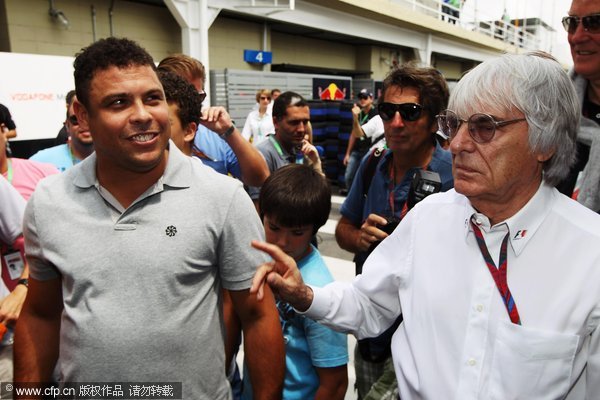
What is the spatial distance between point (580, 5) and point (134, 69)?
185 cm

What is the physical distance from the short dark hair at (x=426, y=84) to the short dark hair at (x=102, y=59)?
126 centimetres

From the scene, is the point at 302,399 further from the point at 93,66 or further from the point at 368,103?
the point at 368,103

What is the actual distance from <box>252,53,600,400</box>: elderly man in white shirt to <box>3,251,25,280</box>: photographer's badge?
1539 millimetres

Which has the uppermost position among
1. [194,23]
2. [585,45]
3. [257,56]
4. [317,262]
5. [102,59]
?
[194,23]

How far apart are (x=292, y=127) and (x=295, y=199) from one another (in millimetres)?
1754

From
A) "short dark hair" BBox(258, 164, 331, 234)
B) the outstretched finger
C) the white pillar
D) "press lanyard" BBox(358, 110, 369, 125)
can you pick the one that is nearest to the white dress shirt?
the outstretched finger

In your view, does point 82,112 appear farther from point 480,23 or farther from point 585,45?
point 480,23

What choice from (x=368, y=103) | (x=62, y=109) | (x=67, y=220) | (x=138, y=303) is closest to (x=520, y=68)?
(x=138, y=303)

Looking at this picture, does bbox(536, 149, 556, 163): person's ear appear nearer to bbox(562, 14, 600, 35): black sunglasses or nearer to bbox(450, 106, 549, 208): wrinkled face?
bbox(450, 106, 549, 208): wrinkled face

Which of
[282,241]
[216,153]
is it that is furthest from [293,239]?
[216,153]

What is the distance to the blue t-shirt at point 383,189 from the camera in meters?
2.16

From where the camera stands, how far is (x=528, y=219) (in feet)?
4.34

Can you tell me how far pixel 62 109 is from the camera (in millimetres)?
6285

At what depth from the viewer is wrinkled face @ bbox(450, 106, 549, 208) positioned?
4.30 feet
